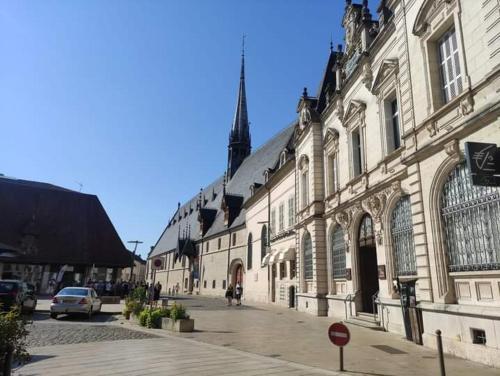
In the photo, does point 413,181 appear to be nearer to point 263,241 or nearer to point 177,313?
point 177,313

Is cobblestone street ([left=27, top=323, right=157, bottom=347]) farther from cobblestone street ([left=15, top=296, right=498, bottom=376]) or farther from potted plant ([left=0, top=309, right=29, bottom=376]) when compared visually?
potted plant ([left=0, top=309, right=29, bottom=376])

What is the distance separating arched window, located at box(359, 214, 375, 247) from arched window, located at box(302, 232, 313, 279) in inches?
220

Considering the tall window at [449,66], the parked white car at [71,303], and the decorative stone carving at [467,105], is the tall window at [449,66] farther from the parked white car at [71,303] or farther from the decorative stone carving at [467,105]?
the parked white car at [71,303]

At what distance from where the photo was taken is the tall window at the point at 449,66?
10.5m

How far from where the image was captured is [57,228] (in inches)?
1615

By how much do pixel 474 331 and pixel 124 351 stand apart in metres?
8.00

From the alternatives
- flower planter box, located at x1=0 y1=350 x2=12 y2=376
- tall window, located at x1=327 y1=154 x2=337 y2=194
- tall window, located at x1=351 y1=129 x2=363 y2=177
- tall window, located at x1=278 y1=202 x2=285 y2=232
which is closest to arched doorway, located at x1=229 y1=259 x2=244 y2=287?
tall window, located at x1=278 y1=202 x2=285 y2=232

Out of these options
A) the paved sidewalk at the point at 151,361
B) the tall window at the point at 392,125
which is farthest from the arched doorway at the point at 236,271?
the paved sidewalk at the point at 151,361

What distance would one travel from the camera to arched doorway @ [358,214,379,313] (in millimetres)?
16250

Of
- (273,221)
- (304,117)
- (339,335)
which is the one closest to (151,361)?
(339,335)

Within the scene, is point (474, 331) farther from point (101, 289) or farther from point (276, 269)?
point (101, 289)

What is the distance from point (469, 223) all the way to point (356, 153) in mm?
8663

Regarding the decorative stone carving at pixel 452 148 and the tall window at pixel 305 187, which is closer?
the decorative stone carving at pixel 452 148

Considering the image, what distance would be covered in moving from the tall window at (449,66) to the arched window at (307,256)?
12847 millimetres
